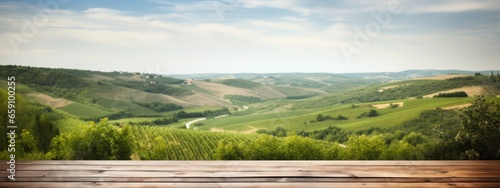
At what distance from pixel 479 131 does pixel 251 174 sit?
121 inches

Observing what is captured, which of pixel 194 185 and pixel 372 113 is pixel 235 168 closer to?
pixel 194 185

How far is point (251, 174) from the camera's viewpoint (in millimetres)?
1781

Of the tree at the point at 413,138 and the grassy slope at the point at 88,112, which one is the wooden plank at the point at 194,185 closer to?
the tree at the point at 413,138

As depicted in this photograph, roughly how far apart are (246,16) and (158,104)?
1522 cm

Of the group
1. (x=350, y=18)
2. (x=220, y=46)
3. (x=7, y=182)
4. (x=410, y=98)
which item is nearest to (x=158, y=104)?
(x=410, y=98)

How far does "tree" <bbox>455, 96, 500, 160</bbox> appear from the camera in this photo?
3.16 m

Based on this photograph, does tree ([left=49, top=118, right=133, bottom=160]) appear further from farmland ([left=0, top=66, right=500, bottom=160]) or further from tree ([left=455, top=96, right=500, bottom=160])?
tree ([left=455, top=96, right=500, bottom=160])

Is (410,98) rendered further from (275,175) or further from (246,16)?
(275,175)

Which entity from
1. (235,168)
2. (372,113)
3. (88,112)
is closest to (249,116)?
(372,113)

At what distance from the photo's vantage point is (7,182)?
168 cm

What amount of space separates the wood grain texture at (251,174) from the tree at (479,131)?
1.28 meters

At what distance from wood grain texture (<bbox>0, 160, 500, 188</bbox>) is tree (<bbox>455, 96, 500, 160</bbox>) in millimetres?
1275

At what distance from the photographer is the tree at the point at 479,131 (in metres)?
3.16

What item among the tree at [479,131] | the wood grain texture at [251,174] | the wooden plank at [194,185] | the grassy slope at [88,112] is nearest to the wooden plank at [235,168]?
the wood grain texture at [251,174]
